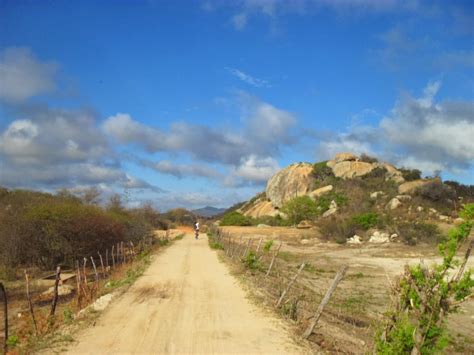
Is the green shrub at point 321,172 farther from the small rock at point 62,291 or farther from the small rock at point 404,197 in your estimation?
the small rock at point 62,291

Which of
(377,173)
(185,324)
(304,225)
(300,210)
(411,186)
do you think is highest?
(377,173)

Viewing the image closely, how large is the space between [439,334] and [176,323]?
639 centimetres

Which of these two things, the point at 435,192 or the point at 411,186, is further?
the point at 411,186

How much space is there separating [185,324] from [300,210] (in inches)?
2041

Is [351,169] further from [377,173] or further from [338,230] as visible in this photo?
[338,230]

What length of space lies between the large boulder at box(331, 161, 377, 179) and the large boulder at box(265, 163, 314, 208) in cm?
428

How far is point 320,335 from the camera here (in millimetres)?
10719

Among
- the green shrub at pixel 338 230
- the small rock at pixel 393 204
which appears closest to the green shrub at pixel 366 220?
the green shrub at pixel 338 230

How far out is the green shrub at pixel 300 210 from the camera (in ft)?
203

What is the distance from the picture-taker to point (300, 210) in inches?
2448

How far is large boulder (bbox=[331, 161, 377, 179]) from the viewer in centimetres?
7281

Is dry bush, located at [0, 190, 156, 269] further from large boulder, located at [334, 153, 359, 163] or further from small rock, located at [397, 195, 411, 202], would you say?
large boulder, located at [334, 153, 359, 163]

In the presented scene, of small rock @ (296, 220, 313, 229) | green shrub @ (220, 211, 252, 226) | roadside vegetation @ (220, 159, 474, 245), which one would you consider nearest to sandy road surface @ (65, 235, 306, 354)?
roadside vegetation @ (220, 159, 474, 245)

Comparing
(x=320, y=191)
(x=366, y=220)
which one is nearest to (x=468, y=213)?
(x=366, y=220)
